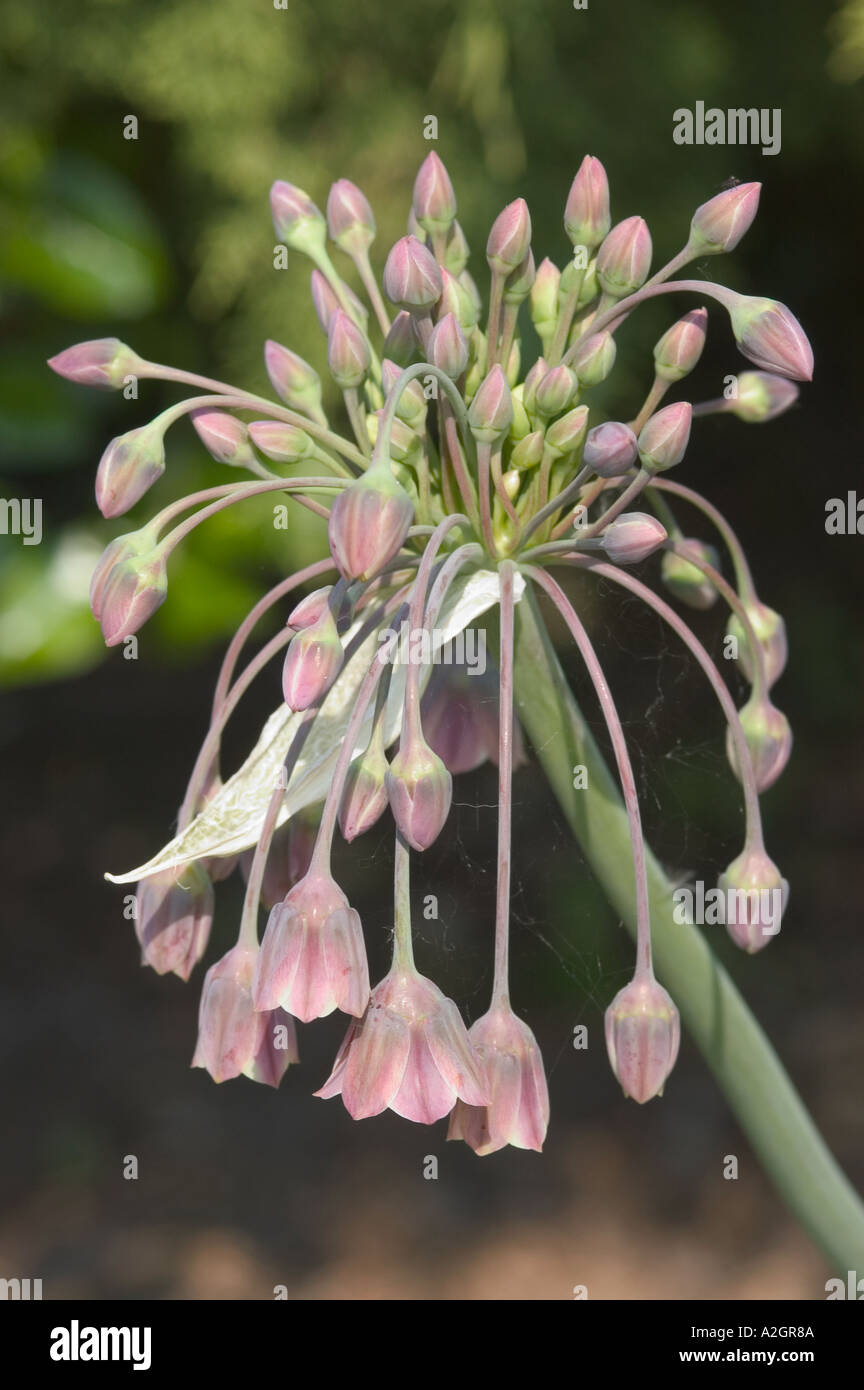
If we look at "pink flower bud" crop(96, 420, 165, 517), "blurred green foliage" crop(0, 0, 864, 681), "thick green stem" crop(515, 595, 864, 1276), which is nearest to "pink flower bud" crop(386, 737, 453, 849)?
"thick green stem" crop(515, 595, 864, 1276)

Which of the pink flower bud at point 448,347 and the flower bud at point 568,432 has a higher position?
the pink flower bud at point 448,347

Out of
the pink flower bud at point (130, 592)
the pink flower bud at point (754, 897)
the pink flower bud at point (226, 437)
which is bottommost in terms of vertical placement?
the pink flower bud at point (754, 897)

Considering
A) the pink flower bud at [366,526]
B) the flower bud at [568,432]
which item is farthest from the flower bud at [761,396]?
the pink flower bud at [366,526]

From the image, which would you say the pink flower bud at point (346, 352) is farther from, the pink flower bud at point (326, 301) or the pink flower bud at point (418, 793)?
the pink flower bud at point (418, 793)

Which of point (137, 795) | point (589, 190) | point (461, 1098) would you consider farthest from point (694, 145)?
point (137, 795)

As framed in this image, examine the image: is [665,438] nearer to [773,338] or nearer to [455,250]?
[773,338]

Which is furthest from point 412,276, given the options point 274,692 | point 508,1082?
point 274,692

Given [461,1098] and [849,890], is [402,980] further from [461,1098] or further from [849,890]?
[849,890]
